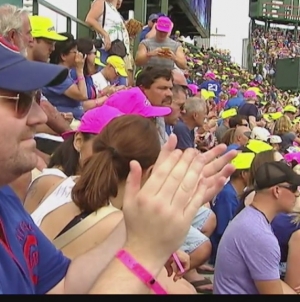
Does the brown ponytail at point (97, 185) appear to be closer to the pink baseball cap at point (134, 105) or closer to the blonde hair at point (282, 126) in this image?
the pink baseball cap at point (134, 105)

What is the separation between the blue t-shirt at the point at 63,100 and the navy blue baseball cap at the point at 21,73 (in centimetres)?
328

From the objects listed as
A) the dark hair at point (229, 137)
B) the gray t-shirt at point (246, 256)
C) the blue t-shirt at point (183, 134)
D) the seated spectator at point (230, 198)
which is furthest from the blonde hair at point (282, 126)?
the gray t-shirt at point (246, 256)

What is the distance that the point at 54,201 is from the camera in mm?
2688

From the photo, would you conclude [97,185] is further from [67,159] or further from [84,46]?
[84,46]

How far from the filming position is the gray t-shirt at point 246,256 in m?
3.33

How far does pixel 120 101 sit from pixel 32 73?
1.93 metres

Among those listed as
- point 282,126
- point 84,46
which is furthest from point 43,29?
point 282,126

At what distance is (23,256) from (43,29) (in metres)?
3.24

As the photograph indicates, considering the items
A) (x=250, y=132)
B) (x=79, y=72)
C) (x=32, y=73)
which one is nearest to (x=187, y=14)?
A: (x=250, y=132)

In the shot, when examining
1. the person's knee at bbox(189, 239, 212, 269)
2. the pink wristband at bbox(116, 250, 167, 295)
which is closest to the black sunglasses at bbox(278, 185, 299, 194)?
the person's knee at bbox(189, 239, 212, 269)

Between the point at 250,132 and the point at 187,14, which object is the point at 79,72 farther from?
the point at 187,14

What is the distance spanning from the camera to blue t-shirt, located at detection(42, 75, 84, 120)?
16.5ft

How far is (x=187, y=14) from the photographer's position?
2183 centimetres

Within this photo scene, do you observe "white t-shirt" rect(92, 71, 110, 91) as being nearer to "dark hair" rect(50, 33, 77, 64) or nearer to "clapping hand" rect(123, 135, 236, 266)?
"dark hair" rect(50, 33, 77, 64)
